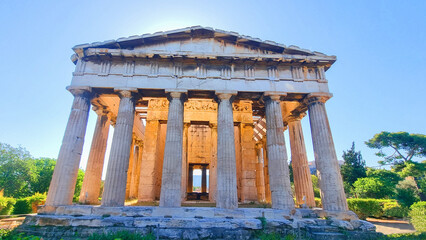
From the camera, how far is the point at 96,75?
13531 millimetres

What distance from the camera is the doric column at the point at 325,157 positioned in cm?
1159

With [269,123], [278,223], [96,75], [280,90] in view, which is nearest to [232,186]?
[278,223]

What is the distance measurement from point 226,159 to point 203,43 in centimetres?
794

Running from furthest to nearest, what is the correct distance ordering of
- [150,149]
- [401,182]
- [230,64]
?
[401,182], [150,149], [230,64]

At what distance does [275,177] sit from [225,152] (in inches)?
124

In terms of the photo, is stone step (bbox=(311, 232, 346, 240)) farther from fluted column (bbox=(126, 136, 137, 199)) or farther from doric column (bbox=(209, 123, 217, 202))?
fluted column (bbox=(126, 136, 137, 199))

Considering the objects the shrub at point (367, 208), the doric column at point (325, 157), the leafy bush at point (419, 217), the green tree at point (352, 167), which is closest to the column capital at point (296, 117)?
the doric column at point (325, 157)

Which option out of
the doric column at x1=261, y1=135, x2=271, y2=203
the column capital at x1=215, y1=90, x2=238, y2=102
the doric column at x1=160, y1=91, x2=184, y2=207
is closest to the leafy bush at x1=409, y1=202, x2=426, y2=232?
the doric column at x1=261, y1=135, x2=271, y2=203

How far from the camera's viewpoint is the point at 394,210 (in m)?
20.0

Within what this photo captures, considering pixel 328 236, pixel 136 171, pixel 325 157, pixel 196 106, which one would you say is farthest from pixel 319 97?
pixel 136 171

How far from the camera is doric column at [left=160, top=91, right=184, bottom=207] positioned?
11363 millimetres

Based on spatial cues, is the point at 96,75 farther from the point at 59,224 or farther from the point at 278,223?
the point at 278,223

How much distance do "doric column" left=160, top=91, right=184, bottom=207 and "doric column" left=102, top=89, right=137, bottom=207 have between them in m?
2.26

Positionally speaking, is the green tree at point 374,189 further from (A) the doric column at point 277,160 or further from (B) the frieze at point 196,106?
(A) the doric column at point 277,160
